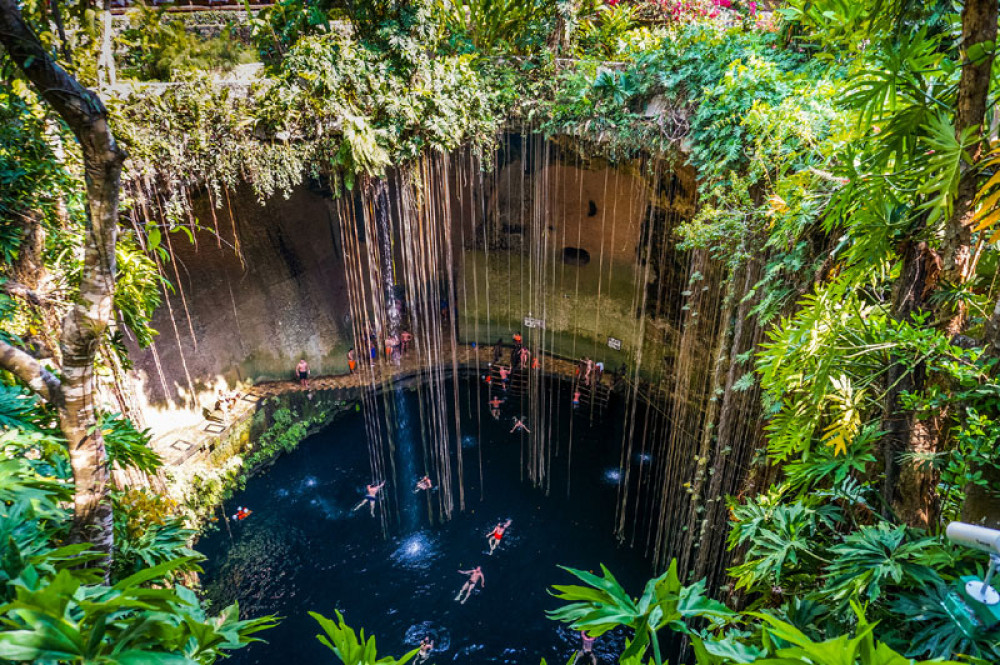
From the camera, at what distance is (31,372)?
1.94 m

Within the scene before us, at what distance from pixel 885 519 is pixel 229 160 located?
529 cm

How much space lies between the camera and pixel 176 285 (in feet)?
19.4

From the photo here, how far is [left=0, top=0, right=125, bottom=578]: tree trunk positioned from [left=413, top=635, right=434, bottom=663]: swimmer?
2.82m

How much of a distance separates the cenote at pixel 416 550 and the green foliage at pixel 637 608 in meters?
3.48

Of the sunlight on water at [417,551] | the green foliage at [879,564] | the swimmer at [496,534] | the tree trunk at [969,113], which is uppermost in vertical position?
the tree trunk at [969,113]

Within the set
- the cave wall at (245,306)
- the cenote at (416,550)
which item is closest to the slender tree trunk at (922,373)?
the cenote at (416,550)

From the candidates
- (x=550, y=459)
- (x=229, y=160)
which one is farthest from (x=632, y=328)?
(x=229, y=160)

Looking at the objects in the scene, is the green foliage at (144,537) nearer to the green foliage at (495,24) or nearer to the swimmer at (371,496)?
the swimmer at (371,496)

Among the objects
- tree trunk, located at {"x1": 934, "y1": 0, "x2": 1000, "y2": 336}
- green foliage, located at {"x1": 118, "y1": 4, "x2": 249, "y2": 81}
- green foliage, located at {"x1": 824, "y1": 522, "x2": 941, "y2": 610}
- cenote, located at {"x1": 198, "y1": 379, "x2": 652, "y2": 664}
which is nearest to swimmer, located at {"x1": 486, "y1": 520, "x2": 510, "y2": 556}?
cenote, located at {"x1": 198, "y1": 379, "x2": 652, "y2": 664}

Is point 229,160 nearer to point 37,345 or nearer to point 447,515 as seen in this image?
point 37,345

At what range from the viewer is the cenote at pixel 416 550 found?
4418 mm

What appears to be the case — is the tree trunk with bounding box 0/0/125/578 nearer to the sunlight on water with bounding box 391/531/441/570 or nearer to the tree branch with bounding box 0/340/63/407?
the tree branch with bounding box 0/340/63/407

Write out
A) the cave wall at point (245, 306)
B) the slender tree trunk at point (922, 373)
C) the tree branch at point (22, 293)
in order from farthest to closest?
1. the cave wall at point (245, 306)
2. the tree branch at point (22, 293)
3. the slender tree trunk at point (922, 373)

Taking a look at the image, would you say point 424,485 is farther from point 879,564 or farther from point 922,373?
point 922,373
